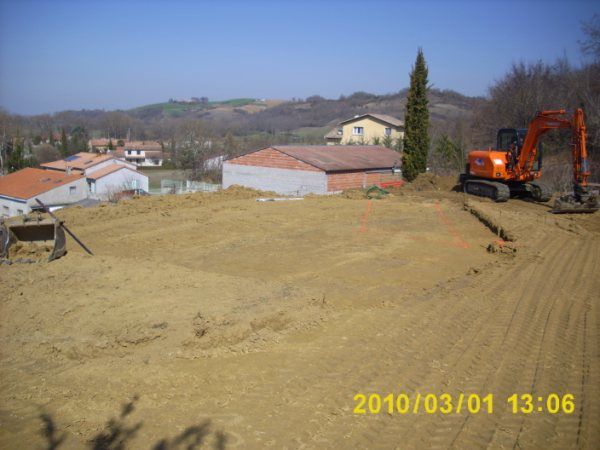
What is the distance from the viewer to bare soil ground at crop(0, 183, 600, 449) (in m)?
4.83

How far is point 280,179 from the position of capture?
2994 centimetres

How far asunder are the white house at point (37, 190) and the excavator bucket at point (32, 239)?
74.6 feet

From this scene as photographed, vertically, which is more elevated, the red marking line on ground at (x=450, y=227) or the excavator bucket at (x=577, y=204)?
the excavator bucket at (x=577, y=204)

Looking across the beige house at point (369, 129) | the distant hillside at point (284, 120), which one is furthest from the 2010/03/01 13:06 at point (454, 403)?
the distant hillside at point (284, 120)

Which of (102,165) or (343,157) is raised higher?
(343,157)

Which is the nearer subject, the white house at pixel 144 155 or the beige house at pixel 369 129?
the beige house at pixel 369 129

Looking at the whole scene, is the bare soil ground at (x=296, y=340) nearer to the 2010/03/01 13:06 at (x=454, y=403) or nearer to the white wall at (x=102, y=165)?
the 2010/03/01 13:06 at (x=454, y=403)

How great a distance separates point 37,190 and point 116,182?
420 inches

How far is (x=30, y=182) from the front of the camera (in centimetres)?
3731

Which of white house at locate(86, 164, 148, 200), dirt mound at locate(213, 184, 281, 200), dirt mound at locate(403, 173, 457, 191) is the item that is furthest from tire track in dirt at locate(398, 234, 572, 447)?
white house at locate(86, 164, 148, 200)

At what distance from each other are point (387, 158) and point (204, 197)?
15.6m

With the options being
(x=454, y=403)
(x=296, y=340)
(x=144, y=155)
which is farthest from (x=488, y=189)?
(x=144, y=155)

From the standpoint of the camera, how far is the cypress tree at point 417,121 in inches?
1229

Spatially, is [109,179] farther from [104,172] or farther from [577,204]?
[577,204]
